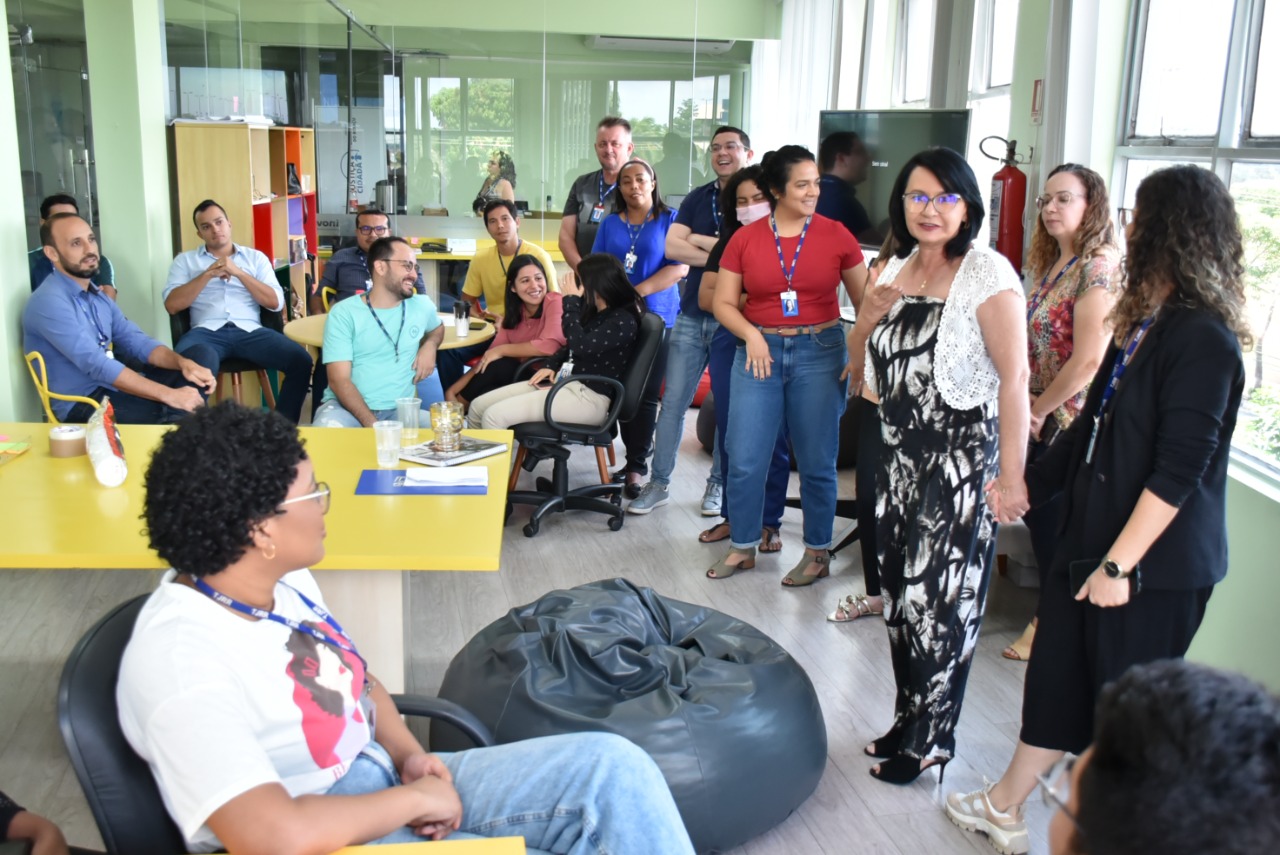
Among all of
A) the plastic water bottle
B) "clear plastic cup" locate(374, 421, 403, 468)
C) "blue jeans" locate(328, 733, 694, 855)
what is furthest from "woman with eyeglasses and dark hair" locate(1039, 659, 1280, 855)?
the plastic water bottle

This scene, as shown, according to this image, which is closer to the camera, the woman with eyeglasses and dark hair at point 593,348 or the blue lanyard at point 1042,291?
the blue lanyard at point 1042,291

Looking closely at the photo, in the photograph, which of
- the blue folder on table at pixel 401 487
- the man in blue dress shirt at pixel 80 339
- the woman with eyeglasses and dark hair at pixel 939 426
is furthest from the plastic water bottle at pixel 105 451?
the woman with eyeglasses and dark hair at pixel 939 426

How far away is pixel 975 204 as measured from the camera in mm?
2627

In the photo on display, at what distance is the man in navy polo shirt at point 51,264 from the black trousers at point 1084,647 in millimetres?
3914

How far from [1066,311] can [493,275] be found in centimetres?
339

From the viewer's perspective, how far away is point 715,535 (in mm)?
4719

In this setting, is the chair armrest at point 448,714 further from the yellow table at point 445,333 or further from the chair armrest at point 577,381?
the yellow table at point 445,333

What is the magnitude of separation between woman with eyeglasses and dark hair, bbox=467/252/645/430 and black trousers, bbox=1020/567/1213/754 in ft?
8.53

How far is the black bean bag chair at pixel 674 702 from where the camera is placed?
2.52 meters

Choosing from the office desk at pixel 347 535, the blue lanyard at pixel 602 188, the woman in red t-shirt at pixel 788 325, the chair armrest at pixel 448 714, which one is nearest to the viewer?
the chair armrest at pixel 448 714

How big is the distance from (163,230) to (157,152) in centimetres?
42

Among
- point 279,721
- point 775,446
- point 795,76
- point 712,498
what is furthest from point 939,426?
point 795,76

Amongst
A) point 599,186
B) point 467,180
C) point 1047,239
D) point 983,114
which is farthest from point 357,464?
point 467,180

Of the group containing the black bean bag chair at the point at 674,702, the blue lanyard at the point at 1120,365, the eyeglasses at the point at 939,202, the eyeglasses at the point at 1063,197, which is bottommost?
the black bean bag chair at the point at 674,702
